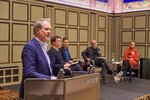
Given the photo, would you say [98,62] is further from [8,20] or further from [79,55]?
[8,20]

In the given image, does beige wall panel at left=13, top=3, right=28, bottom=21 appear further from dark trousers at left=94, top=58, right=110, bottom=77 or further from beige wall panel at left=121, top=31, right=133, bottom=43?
beige wall panel at left=121, top=31, right=133, bottom=43

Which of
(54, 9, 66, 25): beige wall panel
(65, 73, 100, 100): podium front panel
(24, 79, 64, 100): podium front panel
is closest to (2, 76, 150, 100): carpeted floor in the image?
(54, 9, 66, 25): beige wall panel

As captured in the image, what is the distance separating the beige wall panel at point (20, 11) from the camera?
216 inches

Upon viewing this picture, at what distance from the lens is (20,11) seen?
560 centimetres

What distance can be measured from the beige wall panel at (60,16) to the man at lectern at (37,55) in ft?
15.3

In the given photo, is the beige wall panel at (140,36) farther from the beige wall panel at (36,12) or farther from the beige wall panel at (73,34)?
the beige wall panel at (36,12)

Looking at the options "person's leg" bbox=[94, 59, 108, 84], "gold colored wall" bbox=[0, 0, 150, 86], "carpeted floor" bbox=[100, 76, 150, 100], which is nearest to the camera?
"carpeted floor" bbox=[100, 76, 150, 100]

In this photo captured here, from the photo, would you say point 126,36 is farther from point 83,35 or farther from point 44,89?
point 44,89

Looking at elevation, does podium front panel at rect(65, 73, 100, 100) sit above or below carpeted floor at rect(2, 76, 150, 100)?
above

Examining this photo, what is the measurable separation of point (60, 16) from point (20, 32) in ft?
4.56

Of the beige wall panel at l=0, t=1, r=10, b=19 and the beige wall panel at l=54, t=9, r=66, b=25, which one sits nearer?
the beige wall panel at l=0, t=1, r=10, b=19

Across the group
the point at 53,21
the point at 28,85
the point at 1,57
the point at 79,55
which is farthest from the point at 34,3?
the point at 28,85

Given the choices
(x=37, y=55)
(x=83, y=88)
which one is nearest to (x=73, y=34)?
(x=37, y=55)

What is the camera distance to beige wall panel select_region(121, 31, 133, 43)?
7.91 m
